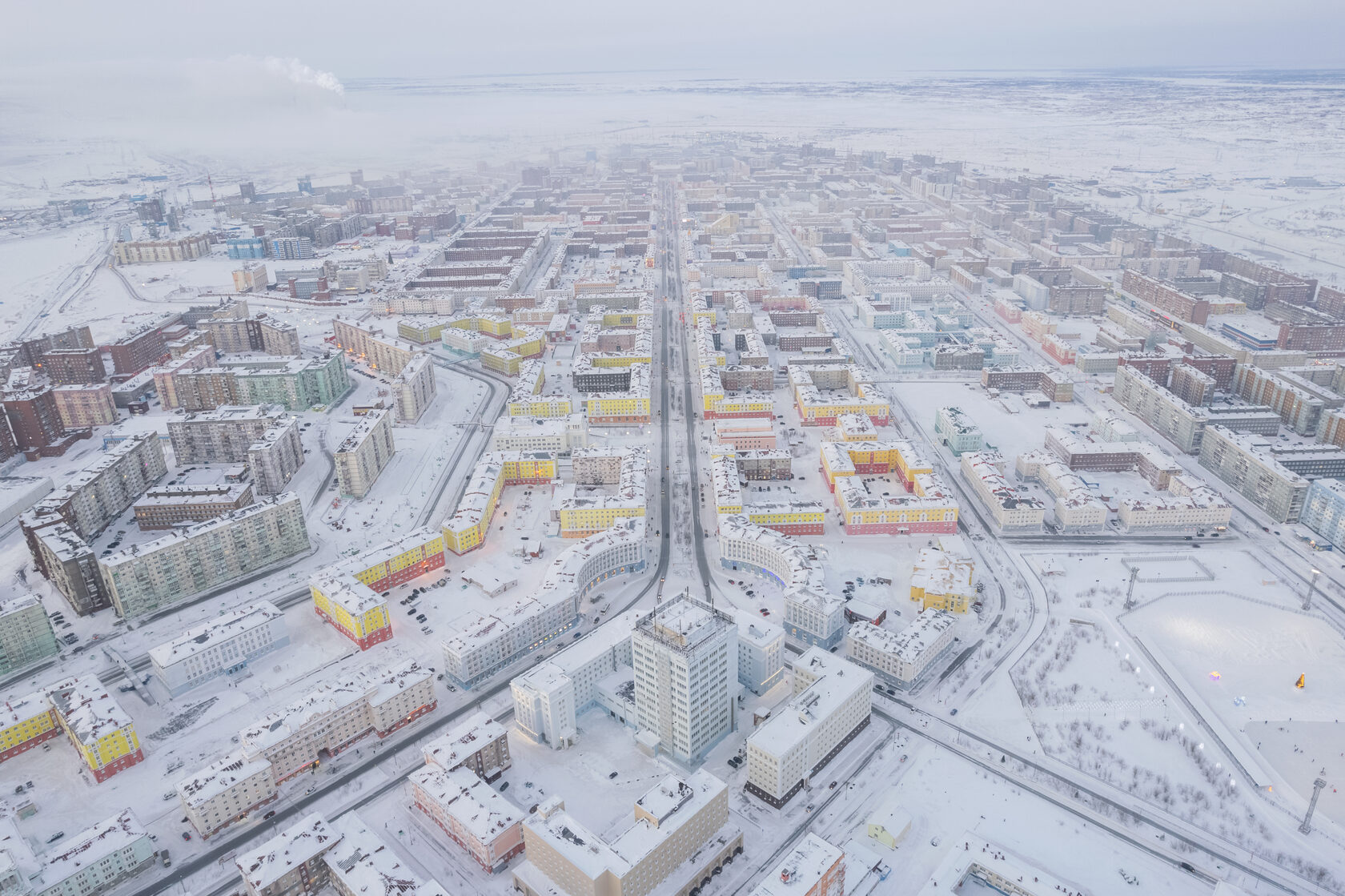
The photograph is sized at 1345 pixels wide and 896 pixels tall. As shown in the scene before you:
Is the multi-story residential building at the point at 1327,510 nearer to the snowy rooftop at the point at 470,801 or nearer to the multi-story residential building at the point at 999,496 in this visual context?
the multi-story residential building at the point at 999,496

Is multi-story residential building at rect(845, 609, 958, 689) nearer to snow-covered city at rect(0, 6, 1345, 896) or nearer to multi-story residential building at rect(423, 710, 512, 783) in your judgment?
snow-covered city at rect(0, 6, 1345, 896)

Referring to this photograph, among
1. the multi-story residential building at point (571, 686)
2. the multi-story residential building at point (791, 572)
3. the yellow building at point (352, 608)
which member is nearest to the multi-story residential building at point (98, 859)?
the yellow building at point (352, 608)

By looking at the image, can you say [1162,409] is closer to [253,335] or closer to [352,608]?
[352,608]

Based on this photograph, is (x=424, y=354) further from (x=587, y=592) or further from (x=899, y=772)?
(x=899, y=772)

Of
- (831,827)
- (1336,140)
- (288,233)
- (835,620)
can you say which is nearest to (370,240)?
(288,233)

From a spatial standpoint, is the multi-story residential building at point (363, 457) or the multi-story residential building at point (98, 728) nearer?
the multi-story residential building at point (98, 728)
